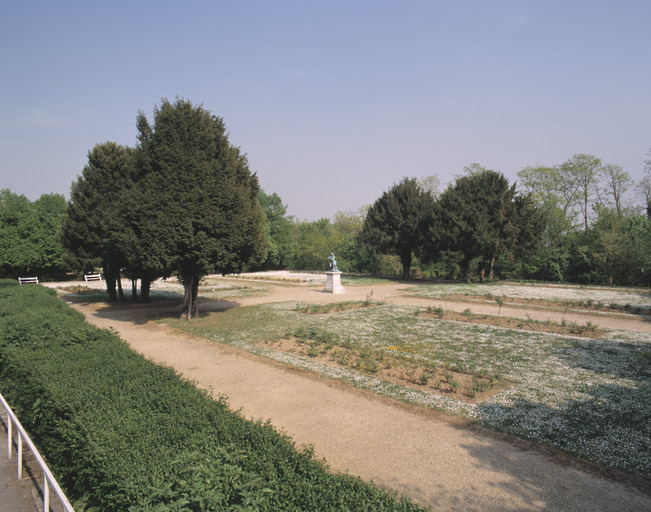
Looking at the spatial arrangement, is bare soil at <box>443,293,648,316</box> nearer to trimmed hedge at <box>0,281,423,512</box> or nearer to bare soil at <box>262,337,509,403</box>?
bare soil at <box>262,337,509,403</box>

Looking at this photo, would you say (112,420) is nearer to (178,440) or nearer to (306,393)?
(178,440)

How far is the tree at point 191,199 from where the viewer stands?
42.0 ft

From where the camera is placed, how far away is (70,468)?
4121 mm

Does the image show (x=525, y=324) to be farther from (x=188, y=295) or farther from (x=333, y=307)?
(x=188, y=295)

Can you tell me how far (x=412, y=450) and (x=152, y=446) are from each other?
10.5 feet

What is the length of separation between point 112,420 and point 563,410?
6407 millimetres

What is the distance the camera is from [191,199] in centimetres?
1312

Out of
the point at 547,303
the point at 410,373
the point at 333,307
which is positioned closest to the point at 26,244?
the point at 333,307

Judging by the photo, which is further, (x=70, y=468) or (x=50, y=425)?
(x=50, y=425)

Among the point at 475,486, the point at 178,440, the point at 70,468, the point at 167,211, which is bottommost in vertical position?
the point at 475,486

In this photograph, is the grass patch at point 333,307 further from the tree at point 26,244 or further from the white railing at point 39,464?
the tree at point 26,244

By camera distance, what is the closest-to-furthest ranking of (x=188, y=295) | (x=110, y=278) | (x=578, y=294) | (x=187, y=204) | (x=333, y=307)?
(x=187, y=204) → (x=188, y=295) → (x=333, y=307) → (x=110, y=278) → (x=578, y=294)

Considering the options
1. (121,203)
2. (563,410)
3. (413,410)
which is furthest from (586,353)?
(121,203)

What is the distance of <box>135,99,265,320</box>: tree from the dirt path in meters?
5.04
